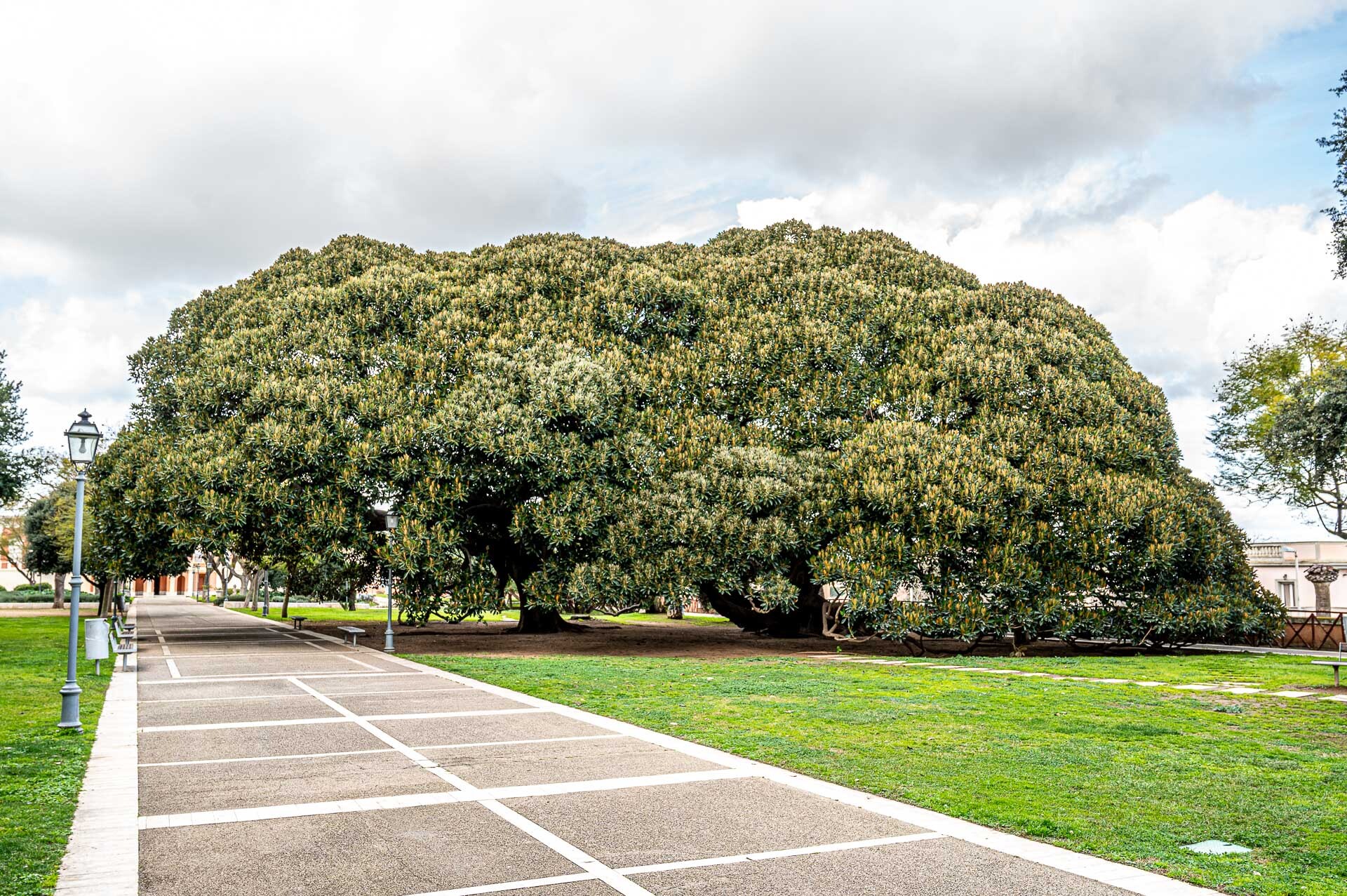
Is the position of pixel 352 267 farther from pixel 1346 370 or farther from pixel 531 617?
pixel 1346 370

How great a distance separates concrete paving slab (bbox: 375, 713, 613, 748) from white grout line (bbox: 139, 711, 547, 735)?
21 cm

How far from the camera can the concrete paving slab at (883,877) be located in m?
5.51

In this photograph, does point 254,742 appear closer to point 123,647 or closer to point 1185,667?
point 123,647

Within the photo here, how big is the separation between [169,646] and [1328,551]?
40431 mm

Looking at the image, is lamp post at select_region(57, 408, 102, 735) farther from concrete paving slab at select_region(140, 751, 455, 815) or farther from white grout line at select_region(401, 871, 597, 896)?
white grout line at select_region(401, 871, 597, 896)

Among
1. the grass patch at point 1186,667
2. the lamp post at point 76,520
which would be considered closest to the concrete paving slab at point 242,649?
the lamp post at point 76,520

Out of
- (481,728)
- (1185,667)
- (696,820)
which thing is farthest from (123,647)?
(1185,667)

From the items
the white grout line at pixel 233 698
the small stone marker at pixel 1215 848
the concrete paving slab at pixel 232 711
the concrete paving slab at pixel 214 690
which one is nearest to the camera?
the small stone marker at pixel 1215 848

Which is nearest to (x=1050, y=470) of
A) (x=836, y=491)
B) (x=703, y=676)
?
(x=836, y=491)

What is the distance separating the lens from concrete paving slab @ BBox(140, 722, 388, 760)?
9875 millimetres

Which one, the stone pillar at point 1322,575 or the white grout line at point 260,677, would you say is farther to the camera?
the stone pillar at point 1322,575

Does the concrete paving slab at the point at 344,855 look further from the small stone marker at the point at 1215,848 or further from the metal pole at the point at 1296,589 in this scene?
the metal pole at the point at 1296,589

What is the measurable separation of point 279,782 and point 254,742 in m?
2.42

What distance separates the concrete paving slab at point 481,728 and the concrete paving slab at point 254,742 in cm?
44
